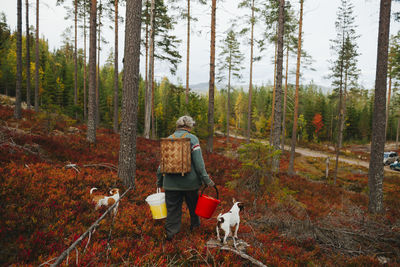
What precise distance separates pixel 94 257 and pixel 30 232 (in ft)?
4.27

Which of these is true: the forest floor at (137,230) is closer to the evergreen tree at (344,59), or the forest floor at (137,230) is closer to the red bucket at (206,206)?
the red bucket at (206,206)

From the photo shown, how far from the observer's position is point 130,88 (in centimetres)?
555

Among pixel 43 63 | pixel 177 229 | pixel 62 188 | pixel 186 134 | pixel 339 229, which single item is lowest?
pixel 339 229

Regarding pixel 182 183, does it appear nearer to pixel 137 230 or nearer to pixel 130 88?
pixel 137 230

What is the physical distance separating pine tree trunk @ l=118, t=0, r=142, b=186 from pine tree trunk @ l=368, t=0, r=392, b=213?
8.00 m

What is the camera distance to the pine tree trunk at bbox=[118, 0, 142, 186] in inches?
213

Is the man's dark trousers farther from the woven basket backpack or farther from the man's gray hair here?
the man's gray hair

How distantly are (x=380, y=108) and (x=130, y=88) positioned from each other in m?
8.23

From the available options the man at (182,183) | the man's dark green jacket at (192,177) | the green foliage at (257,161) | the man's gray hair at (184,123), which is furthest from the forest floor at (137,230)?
the man's gray hair at (184,123)

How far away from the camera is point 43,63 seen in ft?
126

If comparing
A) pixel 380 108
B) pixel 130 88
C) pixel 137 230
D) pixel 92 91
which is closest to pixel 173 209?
pixel 137 230

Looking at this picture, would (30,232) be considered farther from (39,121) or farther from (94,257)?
(39,121)

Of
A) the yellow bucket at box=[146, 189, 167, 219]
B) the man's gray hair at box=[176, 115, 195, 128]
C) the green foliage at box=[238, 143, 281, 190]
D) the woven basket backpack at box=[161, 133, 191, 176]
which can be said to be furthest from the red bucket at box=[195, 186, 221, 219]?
the green foliage at box=[238, 143, 281, 190]

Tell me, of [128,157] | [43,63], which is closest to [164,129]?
[43,63]
